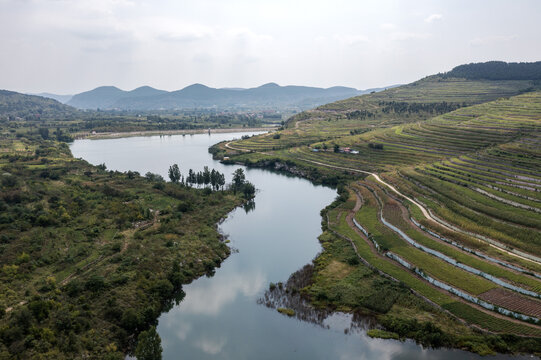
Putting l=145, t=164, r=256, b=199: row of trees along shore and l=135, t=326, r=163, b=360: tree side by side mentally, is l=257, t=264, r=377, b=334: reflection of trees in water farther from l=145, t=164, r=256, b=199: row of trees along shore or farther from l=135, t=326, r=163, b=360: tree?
l=145, t=164, r=256, b=199: row of trees along shore

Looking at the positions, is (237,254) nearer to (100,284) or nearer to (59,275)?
(100,284)

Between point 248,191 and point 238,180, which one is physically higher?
point 238,180

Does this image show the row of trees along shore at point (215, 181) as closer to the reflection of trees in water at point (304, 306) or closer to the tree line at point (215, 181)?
the tree line at point (215, 181)

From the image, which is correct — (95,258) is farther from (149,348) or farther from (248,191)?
(248,191)

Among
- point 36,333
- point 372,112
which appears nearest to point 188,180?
point 36,333

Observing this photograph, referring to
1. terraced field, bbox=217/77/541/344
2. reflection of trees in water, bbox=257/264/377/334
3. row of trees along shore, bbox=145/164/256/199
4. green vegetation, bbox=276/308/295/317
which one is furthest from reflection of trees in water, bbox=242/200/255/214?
green vegetation, bbox=276/308/295/317

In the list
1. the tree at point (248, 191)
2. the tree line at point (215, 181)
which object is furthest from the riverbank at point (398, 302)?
the tree line at point (215, 181)

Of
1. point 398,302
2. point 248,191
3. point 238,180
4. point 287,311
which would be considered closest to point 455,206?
point 398,302
